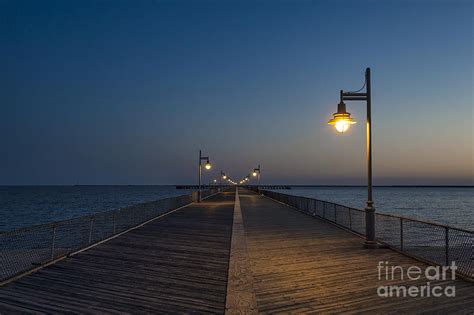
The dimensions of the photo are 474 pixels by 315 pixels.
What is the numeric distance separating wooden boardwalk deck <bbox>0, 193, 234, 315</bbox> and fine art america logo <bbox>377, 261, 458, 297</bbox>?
3.22 m

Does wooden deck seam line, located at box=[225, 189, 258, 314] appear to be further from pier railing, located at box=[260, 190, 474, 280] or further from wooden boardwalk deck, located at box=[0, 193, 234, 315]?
pier railing, located at box=[260, 190, 474, 280]

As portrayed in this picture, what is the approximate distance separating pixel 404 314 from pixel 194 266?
4900 millimetres

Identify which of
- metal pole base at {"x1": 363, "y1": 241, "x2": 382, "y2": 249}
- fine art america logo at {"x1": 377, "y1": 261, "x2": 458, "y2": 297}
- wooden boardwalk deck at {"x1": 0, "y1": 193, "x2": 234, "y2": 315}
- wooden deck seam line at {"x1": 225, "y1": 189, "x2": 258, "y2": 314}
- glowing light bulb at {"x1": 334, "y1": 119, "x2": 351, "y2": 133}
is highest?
glowing light bulb at {"x1": 334, "y1": 119, "x2": 351, "y2": 133}

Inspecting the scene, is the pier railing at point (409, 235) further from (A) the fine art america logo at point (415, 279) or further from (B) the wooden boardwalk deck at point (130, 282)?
(B) the wooden boardwalk deck at point (130, 282)

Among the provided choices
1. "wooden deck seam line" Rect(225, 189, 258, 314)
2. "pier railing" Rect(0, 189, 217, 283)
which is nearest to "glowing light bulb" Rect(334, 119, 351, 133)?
"wooden deck seam line" Rect(225, 189, 258, 314)

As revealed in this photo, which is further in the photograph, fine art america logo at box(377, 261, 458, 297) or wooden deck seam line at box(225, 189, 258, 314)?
fine art america logo at box(377, 261, 458, 297)

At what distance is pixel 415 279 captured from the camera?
26.3ft

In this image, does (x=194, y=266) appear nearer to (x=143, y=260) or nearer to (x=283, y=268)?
(x=143, y=260)

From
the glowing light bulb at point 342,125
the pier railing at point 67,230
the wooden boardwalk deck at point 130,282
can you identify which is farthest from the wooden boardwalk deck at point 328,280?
the pier railing at point 67,230

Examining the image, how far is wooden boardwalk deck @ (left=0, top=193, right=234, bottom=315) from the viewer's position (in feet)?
21.3

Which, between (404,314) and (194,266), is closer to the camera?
(404,314)

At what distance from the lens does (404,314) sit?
6.07 metres

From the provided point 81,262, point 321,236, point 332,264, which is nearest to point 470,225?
point 321,236

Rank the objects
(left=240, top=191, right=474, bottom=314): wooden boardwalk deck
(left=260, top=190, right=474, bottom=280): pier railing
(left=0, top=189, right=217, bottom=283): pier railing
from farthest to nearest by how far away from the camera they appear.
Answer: (left=0, top=189, right=217, bottom=283): pier railing, (left=260, top=190, right=474, bottom=280): pier railing, (left=240, top=191, right=474, bottom=314): wooden boardwalk deck
